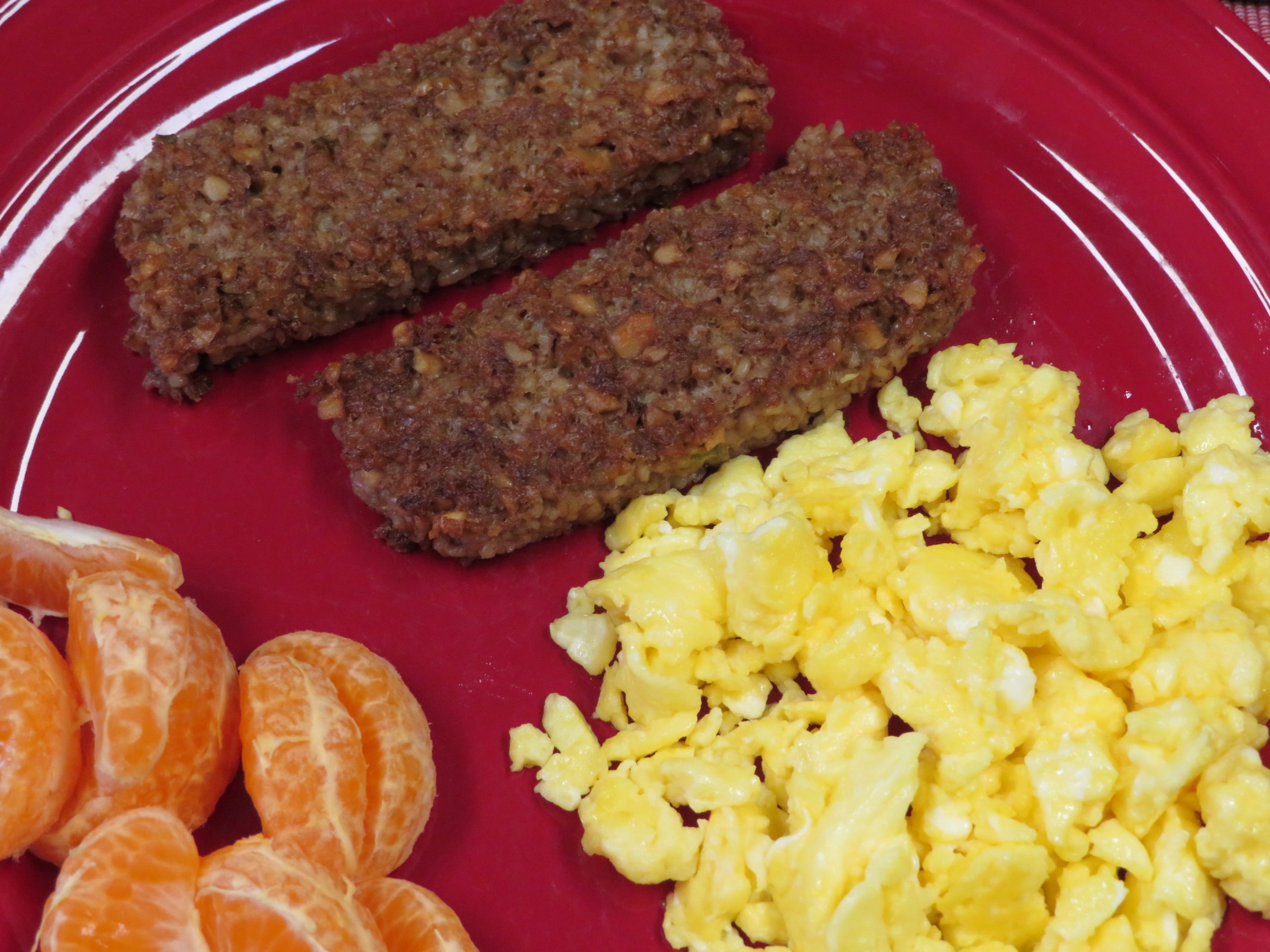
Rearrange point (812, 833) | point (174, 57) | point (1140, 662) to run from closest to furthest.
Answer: point (812, 833) < point (1140, 662) < point (174, 57)

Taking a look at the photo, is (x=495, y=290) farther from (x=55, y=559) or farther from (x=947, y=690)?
(x=947, y=690)

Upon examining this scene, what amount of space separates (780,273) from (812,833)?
4.65 ft

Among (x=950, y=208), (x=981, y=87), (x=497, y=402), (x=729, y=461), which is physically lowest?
(x=497, y=402)

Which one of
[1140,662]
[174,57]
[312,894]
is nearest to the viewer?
[312,894]

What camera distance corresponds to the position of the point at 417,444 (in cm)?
293

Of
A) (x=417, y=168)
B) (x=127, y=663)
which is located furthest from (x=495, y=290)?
(x=127, y=663)

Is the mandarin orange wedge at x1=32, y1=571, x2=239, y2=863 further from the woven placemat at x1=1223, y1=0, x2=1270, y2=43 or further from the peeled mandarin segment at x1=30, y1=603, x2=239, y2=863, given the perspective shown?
the woven placemat at x1=1223, y1=0, x2=1270, y2=43

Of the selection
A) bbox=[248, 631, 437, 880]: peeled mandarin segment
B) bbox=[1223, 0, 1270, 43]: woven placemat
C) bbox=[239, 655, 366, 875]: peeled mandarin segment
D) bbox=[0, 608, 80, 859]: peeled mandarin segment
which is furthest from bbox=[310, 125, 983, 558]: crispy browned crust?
bbox=[1223, 0, 1270, 43]: woven placemat

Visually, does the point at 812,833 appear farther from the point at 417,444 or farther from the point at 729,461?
the point at 417,444

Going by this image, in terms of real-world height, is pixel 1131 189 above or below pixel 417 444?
above

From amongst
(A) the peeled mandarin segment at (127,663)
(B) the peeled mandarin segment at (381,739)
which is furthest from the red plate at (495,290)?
(A) the peeled mandarin segment at (127,663)

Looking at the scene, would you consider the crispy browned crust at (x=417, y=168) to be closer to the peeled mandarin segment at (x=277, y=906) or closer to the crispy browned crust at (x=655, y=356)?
the crispy browned crust at (x=655, y=356)

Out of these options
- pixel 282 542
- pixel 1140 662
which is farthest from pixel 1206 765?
pixel 282 542

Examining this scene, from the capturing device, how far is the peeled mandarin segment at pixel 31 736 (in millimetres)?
2404
